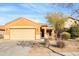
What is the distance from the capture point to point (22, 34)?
18.7ft

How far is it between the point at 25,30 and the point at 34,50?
497mm

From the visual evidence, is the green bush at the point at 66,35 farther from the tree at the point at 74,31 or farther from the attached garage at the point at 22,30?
the attached garage at the point at 22,30

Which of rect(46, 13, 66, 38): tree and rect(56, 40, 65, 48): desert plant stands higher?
rect(46, 13, 66, 38): tree

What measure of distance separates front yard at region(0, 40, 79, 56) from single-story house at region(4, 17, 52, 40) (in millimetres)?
182

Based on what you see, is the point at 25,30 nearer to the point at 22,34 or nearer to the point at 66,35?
the point at 22,34

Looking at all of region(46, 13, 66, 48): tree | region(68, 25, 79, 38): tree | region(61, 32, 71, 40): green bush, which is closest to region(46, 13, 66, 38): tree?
region(46, 13, 66, 48): tree

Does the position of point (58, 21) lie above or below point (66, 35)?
above

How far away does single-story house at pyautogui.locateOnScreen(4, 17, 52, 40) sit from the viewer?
5600 mm

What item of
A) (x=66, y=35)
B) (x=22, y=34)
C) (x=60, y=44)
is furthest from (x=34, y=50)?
(x=66, y=35)

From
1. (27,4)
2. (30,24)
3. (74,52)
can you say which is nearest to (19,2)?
(27,4)

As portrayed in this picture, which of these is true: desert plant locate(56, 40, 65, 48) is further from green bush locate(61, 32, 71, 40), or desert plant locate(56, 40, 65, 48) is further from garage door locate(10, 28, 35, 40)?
garage door locate(10, 28, 35, 40)

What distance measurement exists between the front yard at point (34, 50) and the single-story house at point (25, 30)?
0.60 ft

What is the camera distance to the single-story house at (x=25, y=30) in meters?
5.60

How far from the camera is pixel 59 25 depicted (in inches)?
223
